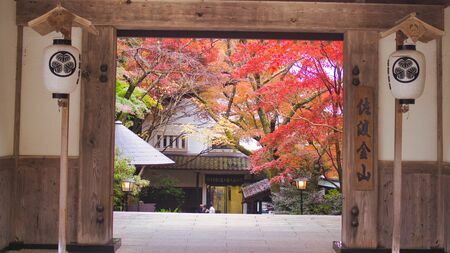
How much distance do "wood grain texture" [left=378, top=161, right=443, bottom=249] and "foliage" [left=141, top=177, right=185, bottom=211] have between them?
1002cm

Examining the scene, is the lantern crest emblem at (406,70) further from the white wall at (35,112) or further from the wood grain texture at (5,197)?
the wood grain texture at (5,197)

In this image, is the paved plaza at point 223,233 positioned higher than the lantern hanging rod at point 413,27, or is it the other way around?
the lantern hanging rod at point 413,27

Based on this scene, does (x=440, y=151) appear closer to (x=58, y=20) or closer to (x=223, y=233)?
(x=223, y=233)

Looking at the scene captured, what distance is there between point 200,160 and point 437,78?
38.3 ft

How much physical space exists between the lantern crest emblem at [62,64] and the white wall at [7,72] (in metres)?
1.01

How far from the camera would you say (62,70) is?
15.4ft

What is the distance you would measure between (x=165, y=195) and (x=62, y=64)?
10726 mm

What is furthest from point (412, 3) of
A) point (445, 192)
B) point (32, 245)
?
point (32, 245)

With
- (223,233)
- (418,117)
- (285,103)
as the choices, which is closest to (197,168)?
(285,103)

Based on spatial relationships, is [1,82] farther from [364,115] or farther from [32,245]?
[364,115]

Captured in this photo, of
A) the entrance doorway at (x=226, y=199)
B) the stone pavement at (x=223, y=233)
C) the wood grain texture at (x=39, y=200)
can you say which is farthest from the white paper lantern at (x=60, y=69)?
the entrance doorway at (x=226, y=199)

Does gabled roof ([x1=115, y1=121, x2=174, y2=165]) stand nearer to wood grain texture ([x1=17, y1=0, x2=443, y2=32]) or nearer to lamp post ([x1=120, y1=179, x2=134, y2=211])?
lamp post ([x1=120, y1=179, x2=134, y2=211])

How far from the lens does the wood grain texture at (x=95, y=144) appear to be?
5480mm

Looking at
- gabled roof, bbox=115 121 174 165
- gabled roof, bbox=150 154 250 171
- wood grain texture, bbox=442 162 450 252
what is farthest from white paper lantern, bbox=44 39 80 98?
gabled roof, bbox=150 154 250 171
